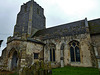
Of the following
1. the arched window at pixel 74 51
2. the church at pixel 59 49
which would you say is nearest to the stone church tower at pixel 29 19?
the church at pixel 59 49

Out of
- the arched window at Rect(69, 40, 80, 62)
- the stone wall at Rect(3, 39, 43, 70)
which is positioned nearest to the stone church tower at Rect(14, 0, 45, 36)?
the stone wall at Rect(3, 39, 43, 70)

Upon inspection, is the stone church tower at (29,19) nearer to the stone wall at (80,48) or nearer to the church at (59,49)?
the church at (59,49)

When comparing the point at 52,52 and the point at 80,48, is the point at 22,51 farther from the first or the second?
the point at 80,48

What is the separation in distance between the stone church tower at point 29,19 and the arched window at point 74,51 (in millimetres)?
13624

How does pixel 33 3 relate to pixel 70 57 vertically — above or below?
above

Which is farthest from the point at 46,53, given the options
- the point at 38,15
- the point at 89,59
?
the point at 38,15

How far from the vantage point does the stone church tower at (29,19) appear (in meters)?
23.8

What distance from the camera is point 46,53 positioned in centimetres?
1625

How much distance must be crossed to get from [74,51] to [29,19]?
17.3 metres

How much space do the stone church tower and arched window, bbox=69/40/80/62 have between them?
13.6 m

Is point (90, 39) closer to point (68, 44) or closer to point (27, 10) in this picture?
point (68, 44)

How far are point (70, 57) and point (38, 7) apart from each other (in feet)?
73.8

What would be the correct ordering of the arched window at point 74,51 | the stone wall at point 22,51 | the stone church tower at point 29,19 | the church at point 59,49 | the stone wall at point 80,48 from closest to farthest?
the stone wall at point 22,51, the church at point 59,49, the stone wall at point 80,48, the arched window at point 74,51, the stone church tower at point 29,19

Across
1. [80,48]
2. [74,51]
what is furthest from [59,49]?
[80,48]
